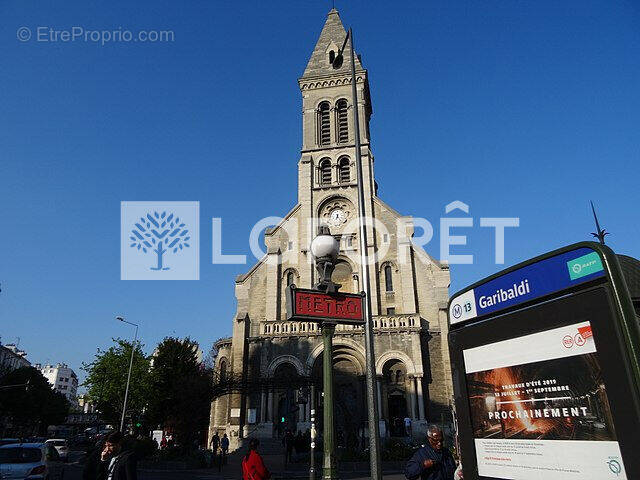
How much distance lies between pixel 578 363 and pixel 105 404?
4442 cm

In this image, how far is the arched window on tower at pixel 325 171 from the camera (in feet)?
108

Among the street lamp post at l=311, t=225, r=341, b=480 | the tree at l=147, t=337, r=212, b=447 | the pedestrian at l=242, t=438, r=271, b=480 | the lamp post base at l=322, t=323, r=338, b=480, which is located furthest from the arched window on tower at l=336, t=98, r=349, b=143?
the pedestrian at l=242, t=438, r=271, b=480

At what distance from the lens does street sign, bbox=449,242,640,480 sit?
2574 mm

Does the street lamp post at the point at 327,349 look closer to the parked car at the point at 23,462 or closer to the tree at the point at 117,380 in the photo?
the parked car at the point at 23,462

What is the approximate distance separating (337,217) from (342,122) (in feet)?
28.1

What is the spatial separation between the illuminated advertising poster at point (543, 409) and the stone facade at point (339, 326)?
1722 centimetres

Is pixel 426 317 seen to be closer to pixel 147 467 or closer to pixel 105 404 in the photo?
pixel 147 467

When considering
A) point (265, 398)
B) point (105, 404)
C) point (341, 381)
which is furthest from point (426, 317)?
point (105, 404)

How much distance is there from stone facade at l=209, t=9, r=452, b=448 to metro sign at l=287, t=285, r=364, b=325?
14.3 m

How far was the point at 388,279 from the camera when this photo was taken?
28875 mm

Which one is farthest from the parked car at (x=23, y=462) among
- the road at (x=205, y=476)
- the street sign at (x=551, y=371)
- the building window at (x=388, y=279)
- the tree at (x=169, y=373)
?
the building window at (x=388, y=279)

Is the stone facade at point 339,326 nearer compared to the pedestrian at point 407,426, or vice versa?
the pedestrian at point 407,426

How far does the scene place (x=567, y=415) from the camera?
2855 mm

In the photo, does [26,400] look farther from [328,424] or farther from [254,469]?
[328,424]
